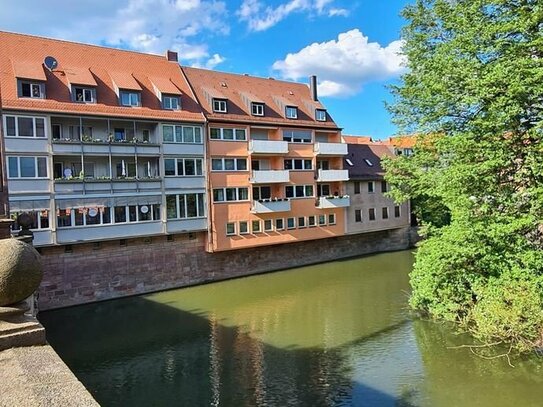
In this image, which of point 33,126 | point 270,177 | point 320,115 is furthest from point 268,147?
point 33,126

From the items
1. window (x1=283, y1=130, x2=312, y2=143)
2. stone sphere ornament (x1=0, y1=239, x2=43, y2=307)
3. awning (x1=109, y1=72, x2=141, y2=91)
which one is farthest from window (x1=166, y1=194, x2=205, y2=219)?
stone sphere ornament (x1=0, y1=239, x2=43, y2=307)

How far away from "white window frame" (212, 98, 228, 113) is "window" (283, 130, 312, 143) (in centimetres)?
438

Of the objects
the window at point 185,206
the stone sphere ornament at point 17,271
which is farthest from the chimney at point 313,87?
the stone sphere ornament at point 17,271

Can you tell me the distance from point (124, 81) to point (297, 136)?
38.0 ft

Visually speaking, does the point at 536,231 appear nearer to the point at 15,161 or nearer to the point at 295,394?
the point at 295,394

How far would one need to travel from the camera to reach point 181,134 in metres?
25.5

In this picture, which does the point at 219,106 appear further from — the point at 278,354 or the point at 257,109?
the point at 278,354

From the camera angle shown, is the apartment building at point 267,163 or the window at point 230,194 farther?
the apartment building at point 267,163

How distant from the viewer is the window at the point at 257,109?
2931 cm

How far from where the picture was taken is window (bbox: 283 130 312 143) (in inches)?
1192

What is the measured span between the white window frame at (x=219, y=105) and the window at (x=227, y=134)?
4.35ft

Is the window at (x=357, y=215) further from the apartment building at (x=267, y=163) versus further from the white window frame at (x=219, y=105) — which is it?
the white window frame at (x=219, y=105)

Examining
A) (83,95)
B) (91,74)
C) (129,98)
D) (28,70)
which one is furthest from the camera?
(129,98)

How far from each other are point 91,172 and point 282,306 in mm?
11797
